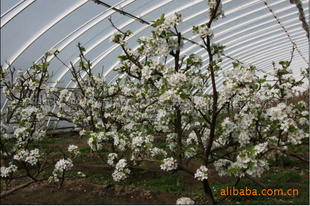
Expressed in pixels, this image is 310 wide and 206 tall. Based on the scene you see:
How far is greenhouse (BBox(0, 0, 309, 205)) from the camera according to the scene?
8.30 ft

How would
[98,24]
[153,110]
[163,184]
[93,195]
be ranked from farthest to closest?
[98,24] → [153,110] → [163,184] → [93,195]

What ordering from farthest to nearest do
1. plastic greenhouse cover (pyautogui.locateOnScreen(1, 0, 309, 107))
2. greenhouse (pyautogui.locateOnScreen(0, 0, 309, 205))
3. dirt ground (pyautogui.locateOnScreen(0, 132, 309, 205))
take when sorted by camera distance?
plastic greenhouse cover (pyautogui.locateOnScreen(1, 0, 309, 107))
dirt ground (pyautogui.locateOnScreen(0, 132, 309, 205))
greenhouse (pyautogui.locateOnScreen(0, 0, 309, 205))

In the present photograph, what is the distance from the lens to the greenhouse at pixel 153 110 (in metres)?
2.53

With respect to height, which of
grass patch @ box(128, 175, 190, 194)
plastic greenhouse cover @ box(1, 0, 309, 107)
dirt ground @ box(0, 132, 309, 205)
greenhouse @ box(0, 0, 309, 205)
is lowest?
dirt ground @ box(0, 132, 309, 205)

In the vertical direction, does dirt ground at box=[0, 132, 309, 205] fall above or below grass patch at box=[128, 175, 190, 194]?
below

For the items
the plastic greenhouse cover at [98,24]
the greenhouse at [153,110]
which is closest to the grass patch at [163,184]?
the greenhouse at [153,110]

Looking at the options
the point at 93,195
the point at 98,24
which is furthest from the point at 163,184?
the point at 98,24

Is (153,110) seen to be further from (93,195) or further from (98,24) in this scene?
(98,24)

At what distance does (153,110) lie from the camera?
191 inches

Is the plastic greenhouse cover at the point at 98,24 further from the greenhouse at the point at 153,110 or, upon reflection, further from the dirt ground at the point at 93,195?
the dirt ground at the point at 93,195

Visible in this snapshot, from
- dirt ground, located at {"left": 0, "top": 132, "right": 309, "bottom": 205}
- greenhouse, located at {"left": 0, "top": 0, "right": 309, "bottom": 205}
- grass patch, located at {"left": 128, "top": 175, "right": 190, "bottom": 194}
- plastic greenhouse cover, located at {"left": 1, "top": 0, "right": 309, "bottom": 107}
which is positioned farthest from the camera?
plastic greenhouse cover, located at {"left": 1, "top": 0, "right": 309, "bottom": 107}

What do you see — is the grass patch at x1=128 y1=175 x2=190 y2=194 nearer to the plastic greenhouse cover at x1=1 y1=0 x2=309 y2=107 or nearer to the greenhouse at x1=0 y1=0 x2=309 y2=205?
the greenhouse at x1=0 y1=0 x2=309 y2=205

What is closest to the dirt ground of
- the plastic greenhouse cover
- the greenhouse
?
the greenhouse

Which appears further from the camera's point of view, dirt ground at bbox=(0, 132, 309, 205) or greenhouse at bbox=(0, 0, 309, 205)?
dirt ground at bbox=(0, 132, 309, 205)
